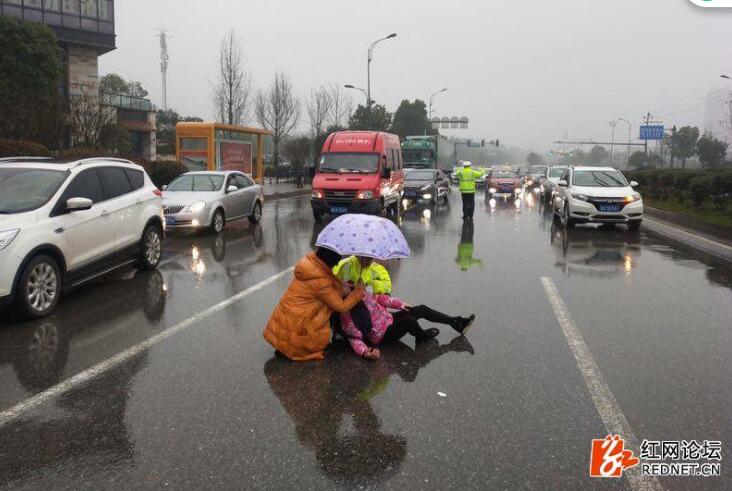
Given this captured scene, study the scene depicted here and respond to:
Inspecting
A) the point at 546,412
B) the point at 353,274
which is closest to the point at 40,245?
the point at 353,274

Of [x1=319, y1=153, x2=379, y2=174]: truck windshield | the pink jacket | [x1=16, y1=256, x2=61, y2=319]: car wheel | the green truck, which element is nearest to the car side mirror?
[x1=16, y1=256, x2=61, y2=319]: car wheel

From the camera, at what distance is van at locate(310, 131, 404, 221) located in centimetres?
1559

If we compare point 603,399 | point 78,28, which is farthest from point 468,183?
point 78,28

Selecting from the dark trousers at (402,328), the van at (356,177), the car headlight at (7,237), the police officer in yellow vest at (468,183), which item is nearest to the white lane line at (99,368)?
the car headlight at (7,237)

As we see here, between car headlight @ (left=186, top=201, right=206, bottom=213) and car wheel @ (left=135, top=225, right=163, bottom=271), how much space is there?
11.5 feet

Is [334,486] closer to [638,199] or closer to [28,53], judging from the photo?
[638,199]

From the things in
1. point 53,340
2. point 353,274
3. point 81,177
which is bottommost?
point 53,340

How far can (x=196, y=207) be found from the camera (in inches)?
509

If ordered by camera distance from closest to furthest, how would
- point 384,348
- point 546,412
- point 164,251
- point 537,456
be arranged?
point 537,456, point 546,412, point 384,348, point 164,251

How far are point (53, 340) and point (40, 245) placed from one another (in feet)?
4.13

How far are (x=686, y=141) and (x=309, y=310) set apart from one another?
93.9 meters

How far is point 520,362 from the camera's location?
5.06 metres

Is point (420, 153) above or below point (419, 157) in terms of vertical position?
above

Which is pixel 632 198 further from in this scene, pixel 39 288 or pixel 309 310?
pixel 39 288
